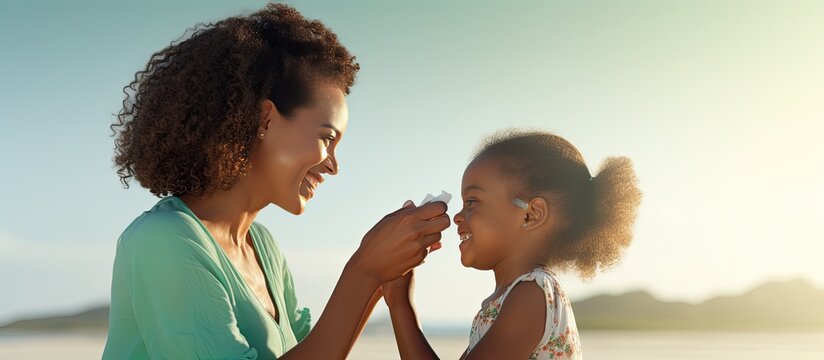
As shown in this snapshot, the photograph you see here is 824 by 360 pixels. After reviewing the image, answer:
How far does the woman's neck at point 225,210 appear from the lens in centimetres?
316

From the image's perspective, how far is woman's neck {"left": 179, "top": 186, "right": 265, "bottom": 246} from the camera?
3.16 metres

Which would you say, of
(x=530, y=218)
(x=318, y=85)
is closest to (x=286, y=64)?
(x=318, y=85)

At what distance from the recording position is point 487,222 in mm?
3443

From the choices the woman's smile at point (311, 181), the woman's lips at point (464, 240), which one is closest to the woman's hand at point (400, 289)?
the woman's lips at point (464, 240)

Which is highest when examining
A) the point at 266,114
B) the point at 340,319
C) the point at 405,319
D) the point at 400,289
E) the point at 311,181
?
the point at 266,114

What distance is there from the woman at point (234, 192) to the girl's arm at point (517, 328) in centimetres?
40

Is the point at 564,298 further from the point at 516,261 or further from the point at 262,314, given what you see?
the point at 262,314

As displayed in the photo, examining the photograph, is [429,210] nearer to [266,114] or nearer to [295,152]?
[295,152]

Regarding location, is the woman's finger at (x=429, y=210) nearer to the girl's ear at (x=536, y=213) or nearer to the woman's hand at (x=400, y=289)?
the woman's hand at (x=400, y=289)

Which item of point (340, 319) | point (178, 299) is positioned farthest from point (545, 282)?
point (178, 299)

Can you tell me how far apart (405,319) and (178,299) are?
1000 millimetres

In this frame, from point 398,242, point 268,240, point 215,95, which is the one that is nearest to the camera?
point 398,242

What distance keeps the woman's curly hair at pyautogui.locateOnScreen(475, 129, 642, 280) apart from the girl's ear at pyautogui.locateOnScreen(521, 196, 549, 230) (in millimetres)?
33

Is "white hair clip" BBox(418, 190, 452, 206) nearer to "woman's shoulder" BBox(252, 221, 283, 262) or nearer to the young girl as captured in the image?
Result: the young girl
